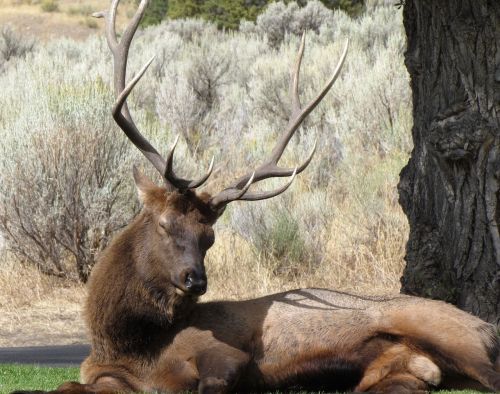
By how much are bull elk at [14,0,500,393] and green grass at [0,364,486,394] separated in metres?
0.93

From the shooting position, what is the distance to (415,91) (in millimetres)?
9156

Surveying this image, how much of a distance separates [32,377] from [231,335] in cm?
206

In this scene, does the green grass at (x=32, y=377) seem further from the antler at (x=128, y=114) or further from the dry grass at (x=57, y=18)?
the dry grass at (x=57, y=18)

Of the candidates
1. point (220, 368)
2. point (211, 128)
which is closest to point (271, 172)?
point (220, 368)

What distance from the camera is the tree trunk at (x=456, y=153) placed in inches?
333

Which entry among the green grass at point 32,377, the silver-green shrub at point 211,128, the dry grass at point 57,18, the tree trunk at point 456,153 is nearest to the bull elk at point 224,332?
the green grass at point 32,377

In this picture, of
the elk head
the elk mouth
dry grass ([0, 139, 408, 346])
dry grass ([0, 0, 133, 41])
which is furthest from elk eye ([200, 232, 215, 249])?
dry grass ([0, 0, 133, 41])

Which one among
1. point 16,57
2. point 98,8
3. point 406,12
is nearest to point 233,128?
point 16,57

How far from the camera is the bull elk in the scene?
6859 millimetres

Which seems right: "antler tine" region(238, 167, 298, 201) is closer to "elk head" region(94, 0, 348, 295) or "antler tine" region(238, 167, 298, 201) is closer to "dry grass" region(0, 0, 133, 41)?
"elk head" region(94, 0, 348, 295)

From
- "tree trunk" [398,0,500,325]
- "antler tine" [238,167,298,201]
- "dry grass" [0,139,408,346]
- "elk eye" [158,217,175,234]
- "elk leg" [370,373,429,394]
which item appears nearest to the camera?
"elk leg" [370,373,429,394]

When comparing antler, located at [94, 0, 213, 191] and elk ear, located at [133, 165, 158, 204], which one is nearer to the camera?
antler, located at [94, 0, 213, 191]

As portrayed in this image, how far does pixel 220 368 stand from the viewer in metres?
6.75

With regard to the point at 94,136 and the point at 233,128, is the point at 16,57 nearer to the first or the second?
the point at 233,128
